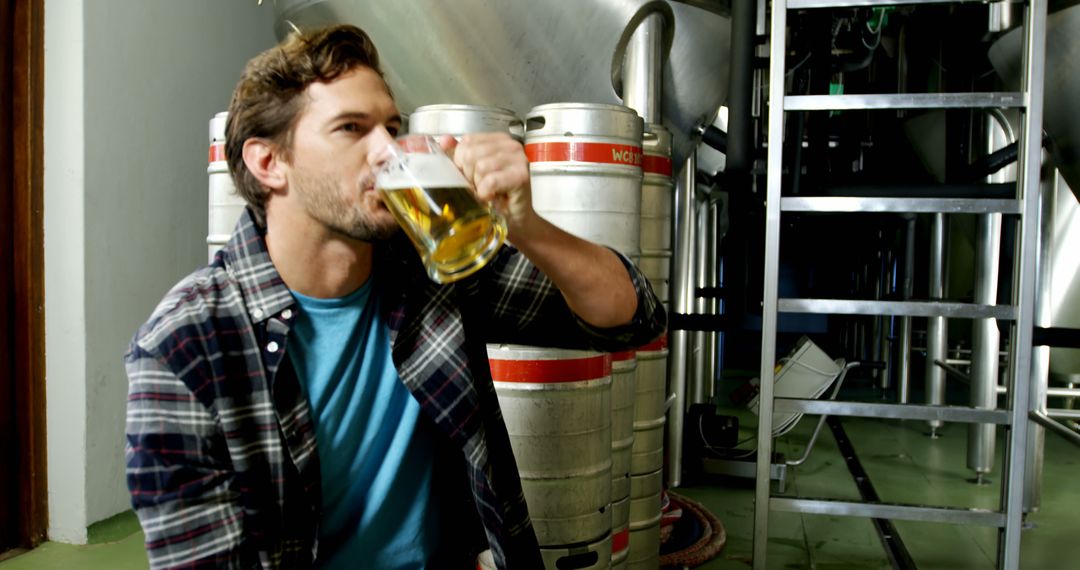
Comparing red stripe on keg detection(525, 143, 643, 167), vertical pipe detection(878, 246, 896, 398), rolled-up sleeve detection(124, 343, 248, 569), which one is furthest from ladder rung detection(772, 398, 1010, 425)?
vertical pipe detection(878, 246, 896, 398)

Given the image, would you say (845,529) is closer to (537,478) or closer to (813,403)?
(813,403)

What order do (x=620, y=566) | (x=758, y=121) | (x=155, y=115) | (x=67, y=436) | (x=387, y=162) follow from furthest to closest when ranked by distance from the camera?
(x=758, y=121) < (x=155, y=115) < (x=67, y=436) < (x=620, y=566) < (x=387, y=162)

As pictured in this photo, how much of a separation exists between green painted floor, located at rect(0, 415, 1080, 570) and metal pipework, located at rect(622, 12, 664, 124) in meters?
1.23

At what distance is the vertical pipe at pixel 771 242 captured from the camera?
5.41 ft

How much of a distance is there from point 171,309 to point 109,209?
1.61 meters

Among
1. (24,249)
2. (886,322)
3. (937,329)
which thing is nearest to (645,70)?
(24,249)

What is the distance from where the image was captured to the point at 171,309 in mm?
869

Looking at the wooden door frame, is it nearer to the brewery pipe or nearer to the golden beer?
the golden beer

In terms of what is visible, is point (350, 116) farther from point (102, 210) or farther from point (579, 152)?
point (102, 210)

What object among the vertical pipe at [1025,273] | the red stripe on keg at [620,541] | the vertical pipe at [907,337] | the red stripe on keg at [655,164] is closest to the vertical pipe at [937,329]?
the vertical pipe at [907,337]

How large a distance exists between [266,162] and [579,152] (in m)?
0.60

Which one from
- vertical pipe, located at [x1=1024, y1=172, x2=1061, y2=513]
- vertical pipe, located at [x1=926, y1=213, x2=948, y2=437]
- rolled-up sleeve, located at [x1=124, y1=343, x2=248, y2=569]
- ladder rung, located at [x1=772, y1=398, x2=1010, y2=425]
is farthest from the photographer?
vertical pipe, located at [x1=926, y1=213, x2=948, y2=437]

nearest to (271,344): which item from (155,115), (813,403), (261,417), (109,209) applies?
(261,417)

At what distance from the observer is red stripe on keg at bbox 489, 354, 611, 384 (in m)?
1.41
